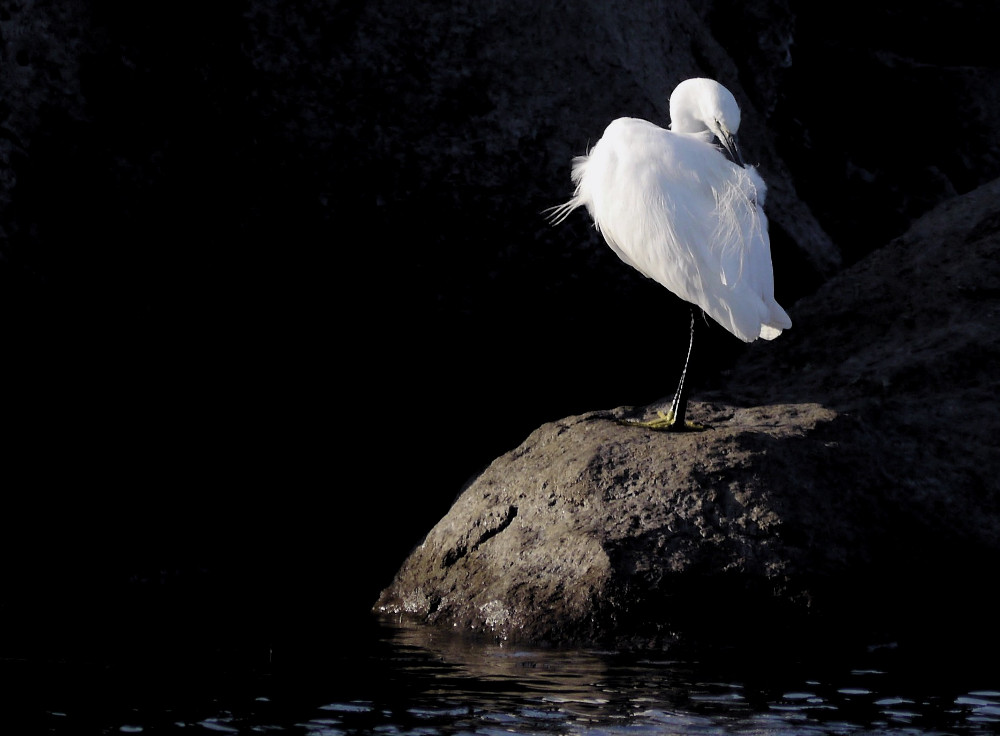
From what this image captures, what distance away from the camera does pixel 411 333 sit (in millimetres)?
6348

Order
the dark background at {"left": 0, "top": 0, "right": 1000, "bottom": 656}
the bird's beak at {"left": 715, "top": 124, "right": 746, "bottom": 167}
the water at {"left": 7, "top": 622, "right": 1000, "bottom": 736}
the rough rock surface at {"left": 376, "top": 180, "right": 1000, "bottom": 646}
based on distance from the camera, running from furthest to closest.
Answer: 1. the bird's beak at {"left": 715, "top": 124, "right": 746, "bottom": 167}
2. the dark background at {"left": 0, "top": 0, "right": 1000, "bottom": 656}
3. the rough rock surface at {"left": 376, "top": 180, "right": 1000, "bottom": 646}
4. the water at {"left": 7, "top": 622, "right": 1000, "bottom": 736}

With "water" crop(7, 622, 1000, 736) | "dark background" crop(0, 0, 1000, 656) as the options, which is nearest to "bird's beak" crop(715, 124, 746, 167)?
"dark background" crop(0, 0, 1000, 656)

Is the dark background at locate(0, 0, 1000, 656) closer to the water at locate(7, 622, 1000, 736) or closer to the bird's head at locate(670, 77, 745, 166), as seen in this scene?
the bird's head at locate(670, 77, 745, 166)

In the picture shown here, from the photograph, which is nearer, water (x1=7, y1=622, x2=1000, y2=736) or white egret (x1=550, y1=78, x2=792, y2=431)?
water (x1=7, y1=622, x2=1000, y2=736)

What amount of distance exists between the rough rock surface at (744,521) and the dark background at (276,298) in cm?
74

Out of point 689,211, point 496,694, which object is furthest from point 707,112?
point 496,694

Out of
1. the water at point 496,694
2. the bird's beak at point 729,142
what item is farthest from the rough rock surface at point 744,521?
the bird's beak at point 729,142

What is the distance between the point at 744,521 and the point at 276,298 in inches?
100

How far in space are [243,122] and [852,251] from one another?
403 cm

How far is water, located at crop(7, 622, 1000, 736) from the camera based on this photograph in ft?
11.8

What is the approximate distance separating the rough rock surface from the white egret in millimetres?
491

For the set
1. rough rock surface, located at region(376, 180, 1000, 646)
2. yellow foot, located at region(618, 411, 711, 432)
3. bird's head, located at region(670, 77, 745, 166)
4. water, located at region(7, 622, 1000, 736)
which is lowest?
water, located at region(7, 622, 1000, 736)

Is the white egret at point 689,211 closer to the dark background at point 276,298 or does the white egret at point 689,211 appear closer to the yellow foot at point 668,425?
the yellow foot at point 668,425

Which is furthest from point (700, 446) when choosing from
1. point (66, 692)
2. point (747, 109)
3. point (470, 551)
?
point (747, 109)
